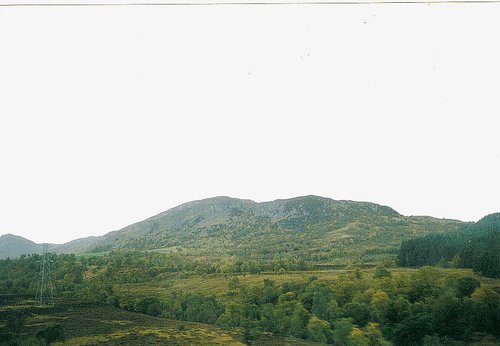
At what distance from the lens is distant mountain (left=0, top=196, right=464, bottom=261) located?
5550 cm

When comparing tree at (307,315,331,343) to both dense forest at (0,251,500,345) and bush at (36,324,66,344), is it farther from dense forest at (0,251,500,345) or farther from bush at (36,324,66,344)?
bush at (36,324,66,344)

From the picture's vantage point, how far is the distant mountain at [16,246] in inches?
1735

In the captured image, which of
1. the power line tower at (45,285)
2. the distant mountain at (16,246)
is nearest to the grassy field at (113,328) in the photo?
the power line tower at (45,285)

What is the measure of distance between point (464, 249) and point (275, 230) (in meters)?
41.6

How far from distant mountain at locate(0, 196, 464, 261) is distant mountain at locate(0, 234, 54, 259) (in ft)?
1.95

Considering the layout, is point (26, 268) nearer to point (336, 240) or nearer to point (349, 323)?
point (349, 323)

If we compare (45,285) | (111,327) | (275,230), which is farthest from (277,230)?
(111,327)

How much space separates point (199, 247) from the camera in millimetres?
56031

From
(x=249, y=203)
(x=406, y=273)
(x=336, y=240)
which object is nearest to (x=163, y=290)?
(x=406, y=273)

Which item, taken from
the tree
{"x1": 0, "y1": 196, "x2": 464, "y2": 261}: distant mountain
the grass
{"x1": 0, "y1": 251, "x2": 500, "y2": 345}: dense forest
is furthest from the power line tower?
the tree

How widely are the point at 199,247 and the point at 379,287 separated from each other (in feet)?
90.2

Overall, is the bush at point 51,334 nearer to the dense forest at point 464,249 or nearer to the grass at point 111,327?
the grass at point 111,327

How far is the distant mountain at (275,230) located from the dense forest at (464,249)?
6.30 metres

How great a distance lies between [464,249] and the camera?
36.8 m
